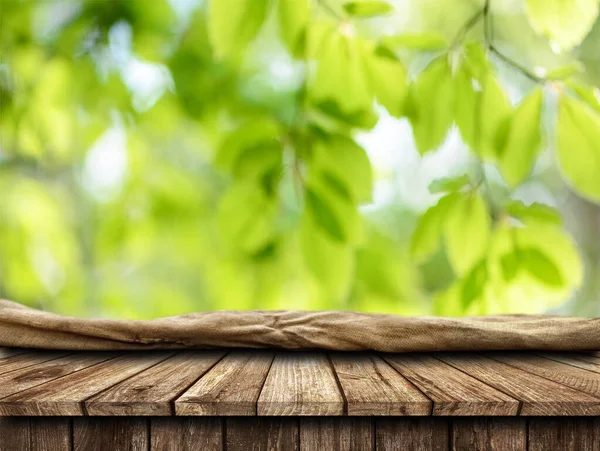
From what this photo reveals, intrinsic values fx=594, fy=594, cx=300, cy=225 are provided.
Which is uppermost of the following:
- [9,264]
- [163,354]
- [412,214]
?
[412,214]

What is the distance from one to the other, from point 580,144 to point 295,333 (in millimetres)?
556

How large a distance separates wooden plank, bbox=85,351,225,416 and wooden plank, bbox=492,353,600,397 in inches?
16.9

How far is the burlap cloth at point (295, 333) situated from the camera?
0.87 metres

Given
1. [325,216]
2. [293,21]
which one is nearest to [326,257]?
[325,216]

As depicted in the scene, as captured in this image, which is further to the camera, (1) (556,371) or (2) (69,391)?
(1) (556,371)

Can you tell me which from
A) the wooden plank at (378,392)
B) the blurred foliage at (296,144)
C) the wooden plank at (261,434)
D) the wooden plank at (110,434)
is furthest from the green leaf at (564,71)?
the wooden plank at (110,434)

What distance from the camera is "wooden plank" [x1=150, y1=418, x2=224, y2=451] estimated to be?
2.15ft

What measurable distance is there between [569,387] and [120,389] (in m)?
0.51

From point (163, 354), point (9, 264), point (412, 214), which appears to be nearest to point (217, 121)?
point (9, 264)

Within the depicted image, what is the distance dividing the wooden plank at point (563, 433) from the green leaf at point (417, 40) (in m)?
0.64

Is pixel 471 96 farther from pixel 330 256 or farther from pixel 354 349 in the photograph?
pixel 354 349

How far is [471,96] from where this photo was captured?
1.06 metres

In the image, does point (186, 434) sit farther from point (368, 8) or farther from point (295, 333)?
point (368, 8)

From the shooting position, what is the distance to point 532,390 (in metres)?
0.67
